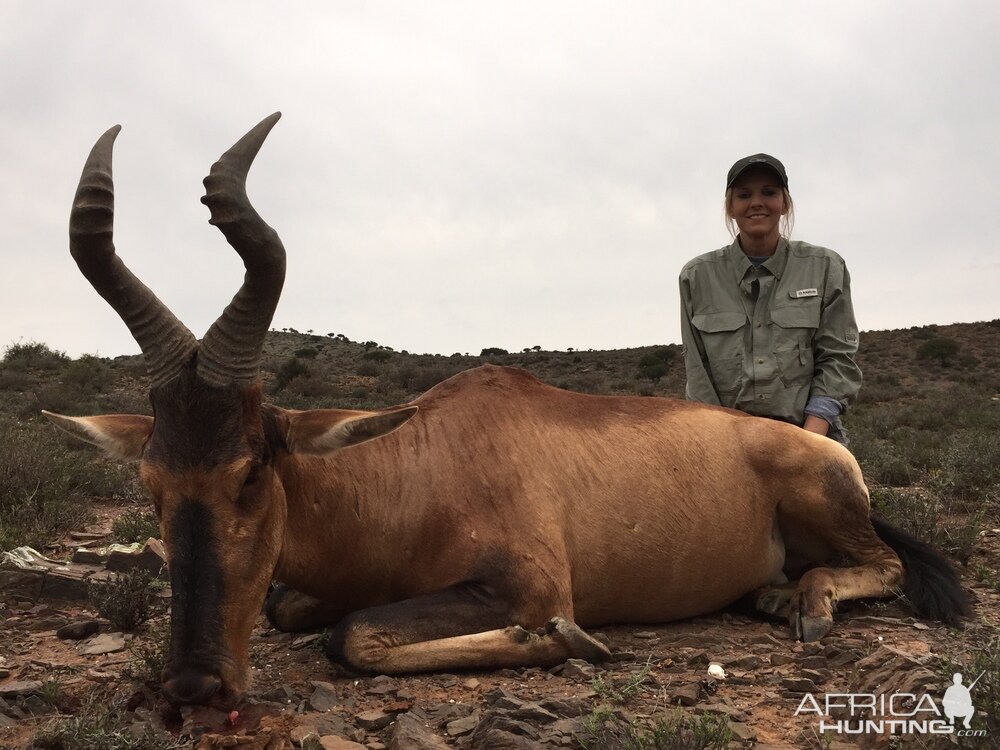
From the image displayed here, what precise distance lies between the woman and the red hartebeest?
115 centimetres

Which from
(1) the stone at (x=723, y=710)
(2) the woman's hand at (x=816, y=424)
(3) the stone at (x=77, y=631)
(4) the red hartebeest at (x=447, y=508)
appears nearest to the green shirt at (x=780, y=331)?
(2) the woman's hand at (x=816, y=424)

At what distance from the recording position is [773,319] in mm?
7141

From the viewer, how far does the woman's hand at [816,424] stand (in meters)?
Answer: 6.81

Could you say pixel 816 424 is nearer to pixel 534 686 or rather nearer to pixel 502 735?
pixel 534 686

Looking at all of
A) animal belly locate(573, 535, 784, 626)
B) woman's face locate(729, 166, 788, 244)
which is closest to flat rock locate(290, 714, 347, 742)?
animal belly locate(573, 535, 784, 626)

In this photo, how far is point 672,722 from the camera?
3186 millimetres

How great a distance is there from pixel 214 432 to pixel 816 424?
192 inches

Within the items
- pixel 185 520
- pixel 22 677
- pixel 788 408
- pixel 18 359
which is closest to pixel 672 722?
pixel 185 520

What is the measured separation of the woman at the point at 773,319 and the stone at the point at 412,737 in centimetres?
455

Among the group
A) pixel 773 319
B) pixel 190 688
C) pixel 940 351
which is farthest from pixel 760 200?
pixel 940 351

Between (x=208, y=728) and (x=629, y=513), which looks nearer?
(x=208, y=728)

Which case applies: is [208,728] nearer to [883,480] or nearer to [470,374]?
[470,374]

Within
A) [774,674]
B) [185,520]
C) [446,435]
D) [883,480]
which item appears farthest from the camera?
[883,480]

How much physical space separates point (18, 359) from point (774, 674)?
3122cm
